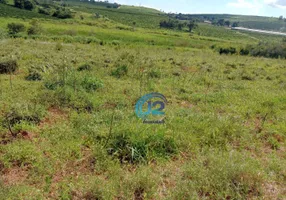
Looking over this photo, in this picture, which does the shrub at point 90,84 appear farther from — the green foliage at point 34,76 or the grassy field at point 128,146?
the green foliage at point 34,76

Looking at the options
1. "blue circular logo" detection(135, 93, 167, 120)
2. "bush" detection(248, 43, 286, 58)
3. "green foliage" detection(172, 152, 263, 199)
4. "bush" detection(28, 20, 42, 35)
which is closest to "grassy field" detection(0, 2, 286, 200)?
"green foliage" detection(172, 152, 263, 199)

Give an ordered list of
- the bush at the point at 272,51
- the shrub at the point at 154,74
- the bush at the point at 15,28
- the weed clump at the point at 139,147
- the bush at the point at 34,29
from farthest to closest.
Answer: the bush at the point at 15,28
the bush at the point at 34,29
the bush at the point at 272,51
the shrub at the point at 154,74
the weed clump at the point at 139,147

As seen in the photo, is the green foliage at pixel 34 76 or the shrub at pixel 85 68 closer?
the green foliage at pixel 34 76

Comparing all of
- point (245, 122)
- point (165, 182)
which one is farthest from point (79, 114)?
point (245, 122)

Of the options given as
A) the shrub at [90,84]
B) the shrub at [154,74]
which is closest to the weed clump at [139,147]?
the shrub at [90,84]

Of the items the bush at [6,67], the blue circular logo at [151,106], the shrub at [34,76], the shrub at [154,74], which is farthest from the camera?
the shrub at [154,74]

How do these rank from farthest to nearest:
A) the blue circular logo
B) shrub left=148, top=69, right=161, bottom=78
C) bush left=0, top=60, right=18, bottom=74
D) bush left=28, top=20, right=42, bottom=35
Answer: bush left=28, top=20, right=42, bottom=35
shrub left=148, top=69, right=161, bottom=78
bush left=0, top=60, right=18, bottom=74
the blue circular logo

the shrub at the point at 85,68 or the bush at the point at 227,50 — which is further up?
the shrub at the point at 85,68

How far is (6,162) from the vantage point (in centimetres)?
293

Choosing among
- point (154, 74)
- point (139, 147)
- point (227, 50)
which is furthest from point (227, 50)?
point (139, 147)

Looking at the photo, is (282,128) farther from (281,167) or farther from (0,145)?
(0,145)

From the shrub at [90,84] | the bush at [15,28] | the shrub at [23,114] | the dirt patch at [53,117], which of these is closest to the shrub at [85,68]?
the shrub at [90,84]

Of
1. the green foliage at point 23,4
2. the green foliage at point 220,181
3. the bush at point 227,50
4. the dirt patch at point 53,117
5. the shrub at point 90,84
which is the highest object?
the green foliage at point 23,4

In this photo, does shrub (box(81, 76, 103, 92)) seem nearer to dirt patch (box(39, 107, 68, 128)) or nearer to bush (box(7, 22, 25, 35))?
dirt patch (box(39, 107, 68, 128))
